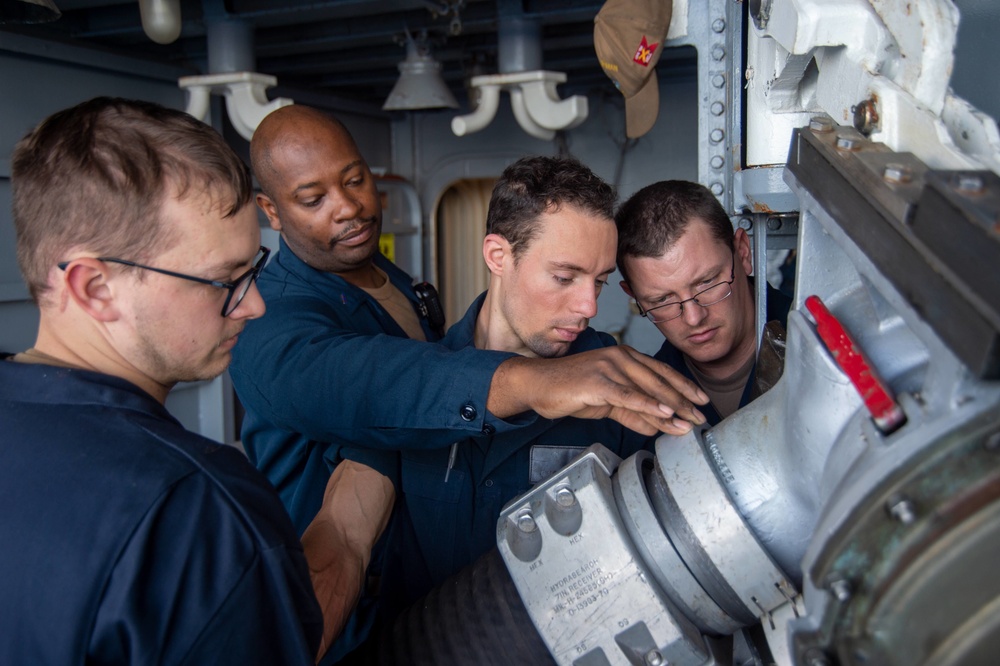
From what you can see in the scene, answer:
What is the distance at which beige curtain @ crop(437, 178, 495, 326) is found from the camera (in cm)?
570

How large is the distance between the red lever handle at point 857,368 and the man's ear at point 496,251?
0.86m

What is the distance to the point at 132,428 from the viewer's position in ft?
2.71

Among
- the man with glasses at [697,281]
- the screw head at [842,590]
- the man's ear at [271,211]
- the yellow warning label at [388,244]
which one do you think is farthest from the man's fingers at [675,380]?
the yellow warning label at [388,244]

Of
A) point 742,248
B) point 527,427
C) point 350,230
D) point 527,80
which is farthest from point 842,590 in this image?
point 527,80

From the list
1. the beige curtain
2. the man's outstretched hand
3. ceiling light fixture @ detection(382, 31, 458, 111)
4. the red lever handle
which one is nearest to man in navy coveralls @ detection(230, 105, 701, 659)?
the man's outstretched hand

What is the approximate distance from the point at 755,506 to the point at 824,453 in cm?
15

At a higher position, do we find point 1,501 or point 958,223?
point 958,223

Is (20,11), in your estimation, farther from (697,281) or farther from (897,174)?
(897,174)

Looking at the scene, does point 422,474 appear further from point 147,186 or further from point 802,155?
point 802,155

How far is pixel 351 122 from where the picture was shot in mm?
5016

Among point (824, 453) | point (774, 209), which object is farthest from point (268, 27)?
point (824, 453)

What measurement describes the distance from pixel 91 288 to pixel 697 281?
1263 mm

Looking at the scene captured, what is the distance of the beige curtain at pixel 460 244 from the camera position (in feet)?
18.7

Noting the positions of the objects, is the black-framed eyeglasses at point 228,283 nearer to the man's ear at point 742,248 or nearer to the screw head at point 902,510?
the screw head at point 902,510
